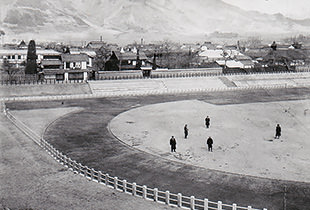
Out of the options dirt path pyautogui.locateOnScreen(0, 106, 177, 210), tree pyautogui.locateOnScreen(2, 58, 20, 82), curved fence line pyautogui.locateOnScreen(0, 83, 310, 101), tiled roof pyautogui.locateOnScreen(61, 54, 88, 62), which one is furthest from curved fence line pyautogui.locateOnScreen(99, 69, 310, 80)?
dirt path pyautogui.locateOnScreen(0, 106, 177, 210)

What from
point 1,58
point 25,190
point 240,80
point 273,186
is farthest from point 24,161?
point 1,58

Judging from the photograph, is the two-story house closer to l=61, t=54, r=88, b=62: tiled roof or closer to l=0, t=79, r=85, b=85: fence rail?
l=61, t=54, r=88, b=62: tiled roof

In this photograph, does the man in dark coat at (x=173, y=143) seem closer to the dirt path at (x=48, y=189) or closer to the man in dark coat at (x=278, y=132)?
the dirt path at (x=48, y=189)

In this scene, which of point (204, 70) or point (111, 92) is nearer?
point (111, 92)

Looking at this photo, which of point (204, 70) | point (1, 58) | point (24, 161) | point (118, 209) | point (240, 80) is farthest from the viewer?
point (1, 58)

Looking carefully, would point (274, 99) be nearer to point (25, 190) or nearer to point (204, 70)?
point (204, 70)

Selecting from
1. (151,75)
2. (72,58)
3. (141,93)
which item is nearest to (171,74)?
(151,75)
